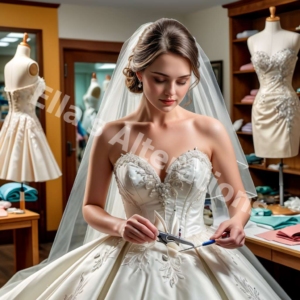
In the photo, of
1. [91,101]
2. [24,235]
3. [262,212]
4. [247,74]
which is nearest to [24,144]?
[24,235]

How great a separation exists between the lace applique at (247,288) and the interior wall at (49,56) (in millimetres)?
4074

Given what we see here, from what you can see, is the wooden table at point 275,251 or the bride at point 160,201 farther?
the wooden table at point 275,251

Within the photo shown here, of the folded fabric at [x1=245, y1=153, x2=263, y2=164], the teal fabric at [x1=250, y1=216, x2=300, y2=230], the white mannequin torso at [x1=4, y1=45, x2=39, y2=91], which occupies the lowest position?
the teal fabric at [x1=250, y1=216, x2=300, y2=230]

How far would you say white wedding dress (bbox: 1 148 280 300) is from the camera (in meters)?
1.52

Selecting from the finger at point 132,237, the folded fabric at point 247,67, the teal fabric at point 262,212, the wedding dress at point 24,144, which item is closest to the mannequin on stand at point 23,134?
the wedding dress at point 24,144

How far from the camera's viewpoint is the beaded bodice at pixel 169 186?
5.57 feet

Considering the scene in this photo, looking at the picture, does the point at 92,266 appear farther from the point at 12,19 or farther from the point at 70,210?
the point at 12,19

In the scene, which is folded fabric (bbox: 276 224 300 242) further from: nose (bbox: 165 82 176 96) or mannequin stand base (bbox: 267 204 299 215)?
nose (bbox: 165 82 176 96)

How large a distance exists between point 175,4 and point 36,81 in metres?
2.54

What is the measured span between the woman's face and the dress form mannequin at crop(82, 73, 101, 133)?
13.3ft

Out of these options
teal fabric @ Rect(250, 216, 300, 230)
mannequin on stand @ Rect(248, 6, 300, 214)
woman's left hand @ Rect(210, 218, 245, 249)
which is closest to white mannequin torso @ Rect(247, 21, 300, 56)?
mannequin on stand @ Rect(248, 6, 300, 214)

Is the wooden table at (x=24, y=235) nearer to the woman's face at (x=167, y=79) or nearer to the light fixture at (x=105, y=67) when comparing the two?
the woman's face at (x=167, y=79)

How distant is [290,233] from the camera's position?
265 centimetres

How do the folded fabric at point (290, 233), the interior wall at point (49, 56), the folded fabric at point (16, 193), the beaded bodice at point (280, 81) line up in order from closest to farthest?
the folded fabric at point (290, 233) < the folded fabric at point (16, 193) < the beaded bodice at point (280, 81) < the interior wall at point (49, 56)
